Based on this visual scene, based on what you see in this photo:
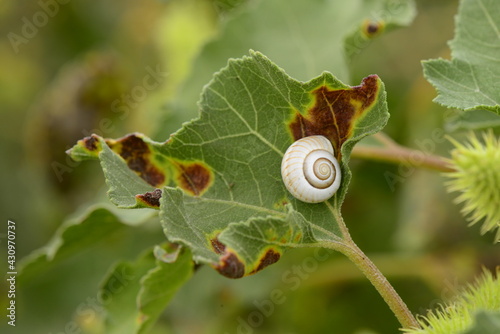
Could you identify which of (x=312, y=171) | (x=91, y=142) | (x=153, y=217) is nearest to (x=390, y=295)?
(x=312, y=171)

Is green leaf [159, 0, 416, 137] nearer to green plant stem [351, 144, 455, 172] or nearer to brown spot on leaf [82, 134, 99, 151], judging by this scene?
green plant stem [351, 144, 455, 172]

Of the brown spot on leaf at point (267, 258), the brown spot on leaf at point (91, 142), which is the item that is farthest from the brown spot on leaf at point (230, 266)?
the brown spot on leaf at point (91, 142)

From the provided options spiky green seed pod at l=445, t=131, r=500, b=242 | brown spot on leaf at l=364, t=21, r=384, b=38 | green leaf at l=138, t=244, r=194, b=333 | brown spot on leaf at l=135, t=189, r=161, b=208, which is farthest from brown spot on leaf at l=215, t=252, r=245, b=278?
brown spot on leaf at l=364, t=21, r=384, b=38

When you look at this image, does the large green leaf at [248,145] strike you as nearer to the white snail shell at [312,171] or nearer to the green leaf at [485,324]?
the white snail shell at [312,171]

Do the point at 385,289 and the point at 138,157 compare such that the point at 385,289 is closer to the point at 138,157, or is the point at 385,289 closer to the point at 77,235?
the point at 138,157

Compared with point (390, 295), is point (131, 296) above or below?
above

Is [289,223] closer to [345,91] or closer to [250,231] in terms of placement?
[250,231]

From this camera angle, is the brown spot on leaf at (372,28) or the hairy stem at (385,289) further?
the brown spot on leaf at (372,28)

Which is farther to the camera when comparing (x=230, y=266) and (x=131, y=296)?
(x=131, y=296)
